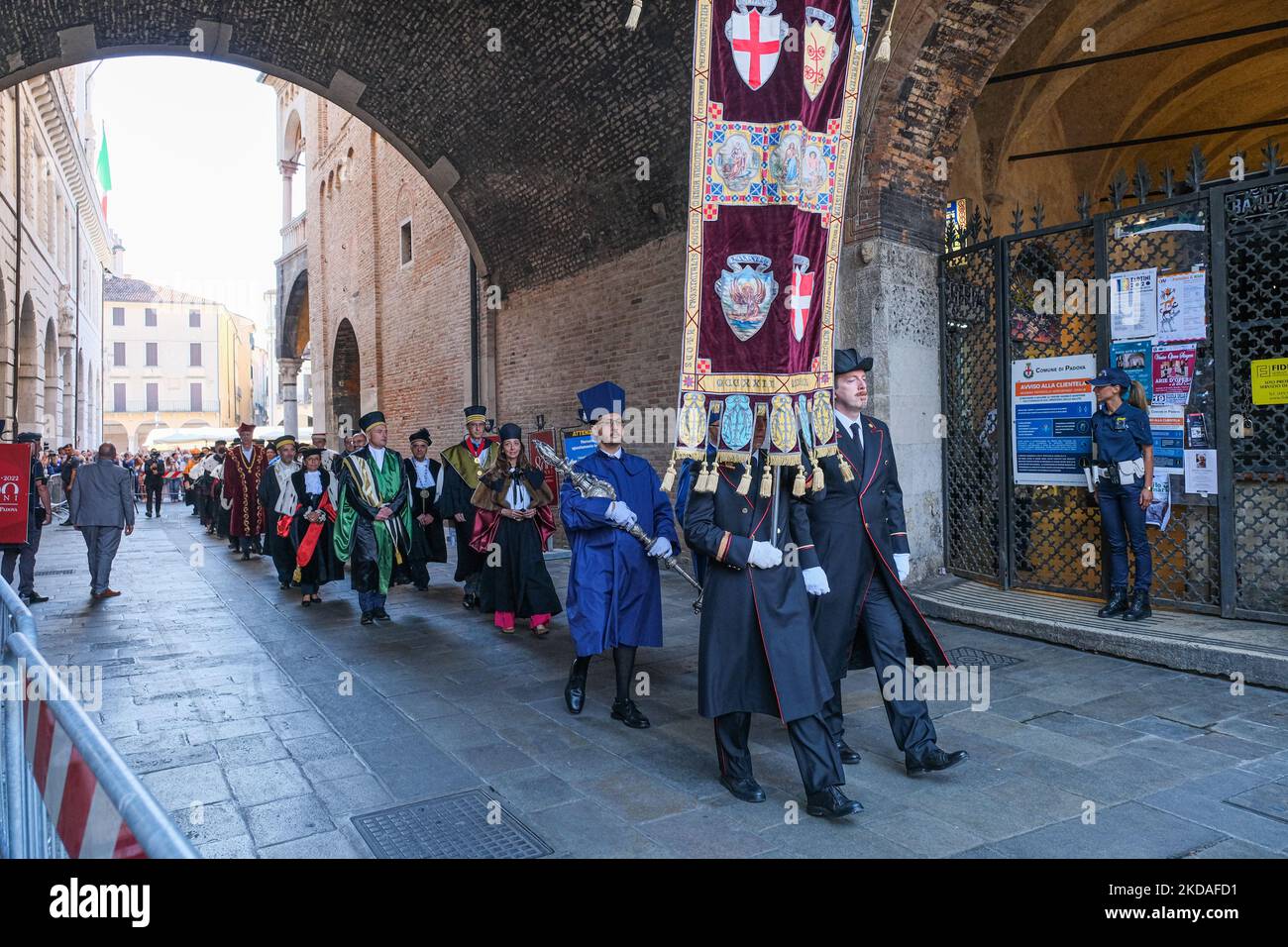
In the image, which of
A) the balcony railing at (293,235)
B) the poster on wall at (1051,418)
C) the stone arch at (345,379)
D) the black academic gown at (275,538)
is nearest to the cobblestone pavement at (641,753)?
the poster on wall at (1051,418)

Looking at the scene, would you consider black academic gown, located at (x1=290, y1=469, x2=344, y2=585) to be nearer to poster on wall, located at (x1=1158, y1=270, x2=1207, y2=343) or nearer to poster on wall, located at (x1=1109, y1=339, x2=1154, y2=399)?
poster on wall, located at (x1=1109, y1=339, x2=1154, y2=399)

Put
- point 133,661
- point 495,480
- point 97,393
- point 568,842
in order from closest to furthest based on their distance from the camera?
point 568,842 < point 133,661 < point 495,480 < point 97,393

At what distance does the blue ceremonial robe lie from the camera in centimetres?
505

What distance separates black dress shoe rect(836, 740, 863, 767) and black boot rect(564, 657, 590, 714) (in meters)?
1.53

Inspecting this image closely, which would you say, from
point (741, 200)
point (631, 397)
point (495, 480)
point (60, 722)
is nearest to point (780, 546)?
point (741, 200)

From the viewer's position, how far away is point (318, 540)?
9.27 meters

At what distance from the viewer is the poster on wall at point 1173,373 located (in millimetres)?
6781

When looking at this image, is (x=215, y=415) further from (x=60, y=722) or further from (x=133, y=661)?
(x=60, y=722)

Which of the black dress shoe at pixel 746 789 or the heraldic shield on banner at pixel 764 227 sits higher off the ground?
the heraldic shield on banner at pixel 764 227

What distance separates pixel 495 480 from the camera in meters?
7.66

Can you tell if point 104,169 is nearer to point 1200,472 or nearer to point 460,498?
point 460,498

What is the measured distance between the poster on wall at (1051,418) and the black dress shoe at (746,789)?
4.81 meters

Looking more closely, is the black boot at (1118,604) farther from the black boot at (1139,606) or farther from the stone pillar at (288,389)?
the stone pillar at (288,389)

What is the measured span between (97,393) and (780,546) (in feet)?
138
